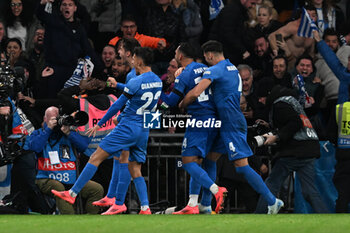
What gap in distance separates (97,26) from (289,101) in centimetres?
482

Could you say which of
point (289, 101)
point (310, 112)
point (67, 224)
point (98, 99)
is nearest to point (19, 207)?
point (98, 99)

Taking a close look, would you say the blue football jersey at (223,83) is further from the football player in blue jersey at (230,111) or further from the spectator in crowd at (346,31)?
the spectator in crowd at (346,31)

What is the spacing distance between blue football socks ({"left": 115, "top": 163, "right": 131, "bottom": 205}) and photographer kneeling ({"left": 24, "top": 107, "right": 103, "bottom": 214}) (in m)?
0.73

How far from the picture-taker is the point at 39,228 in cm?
866

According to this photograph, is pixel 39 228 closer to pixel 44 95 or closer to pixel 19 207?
pixel 19 207

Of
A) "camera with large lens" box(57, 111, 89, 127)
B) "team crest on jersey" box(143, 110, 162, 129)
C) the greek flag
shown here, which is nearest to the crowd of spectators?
the greek flag

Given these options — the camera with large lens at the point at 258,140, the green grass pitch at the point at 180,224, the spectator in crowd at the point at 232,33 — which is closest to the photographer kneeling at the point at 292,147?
the camera with large lens at the point at 258,140

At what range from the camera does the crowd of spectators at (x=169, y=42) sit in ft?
44.7

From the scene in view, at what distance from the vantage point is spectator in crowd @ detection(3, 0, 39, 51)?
1484cm

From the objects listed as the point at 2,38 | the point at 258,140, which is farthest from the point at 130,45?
the point at 2,38

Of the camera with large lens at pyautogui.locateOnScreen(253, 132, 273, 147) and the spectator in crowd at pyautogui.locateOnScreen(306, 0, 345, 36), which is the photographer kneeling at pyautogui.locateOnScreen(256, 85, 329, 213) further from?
the spectator in crowd at pyautogui.locateOnScreen(306, 0, 345, 36)

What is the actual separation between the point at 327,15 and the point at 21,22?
199 inches

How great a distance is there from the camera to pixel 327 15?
15.0 m

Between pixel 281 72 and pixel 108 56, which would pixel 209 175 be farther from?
pixel 108 56
